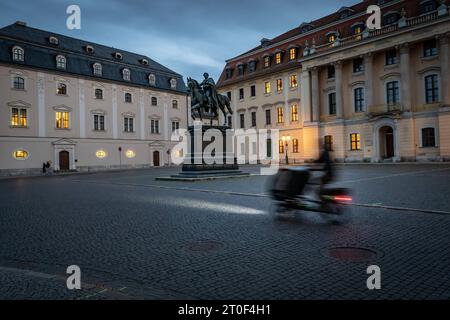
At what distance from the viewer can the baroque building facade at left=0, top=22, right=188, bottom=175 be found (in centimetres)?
3956

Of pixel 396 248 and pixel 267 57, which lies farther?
pixel 267 57

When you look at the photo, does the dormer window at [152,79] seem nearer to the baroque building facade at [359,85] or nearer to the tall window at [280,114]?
the baroque building facade at [359,85]

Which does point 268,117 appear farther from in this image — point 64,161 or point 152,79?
point 64,161

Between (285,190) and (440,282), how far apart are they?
4.33 metres

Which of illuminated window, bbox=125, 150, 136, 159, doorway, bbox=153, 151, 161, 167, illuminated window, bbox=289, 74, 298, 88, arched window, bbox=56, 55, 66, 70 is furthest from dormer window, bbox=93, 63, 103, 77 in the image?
illuminated window, bbox=289, 74, 298, 88

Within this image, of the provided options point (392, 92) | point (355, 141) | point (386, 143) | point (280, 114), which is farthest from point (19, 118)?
point (392, 92)

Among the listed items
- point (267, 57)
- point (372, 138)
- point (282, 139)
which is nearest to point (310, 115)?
point (282, 139)

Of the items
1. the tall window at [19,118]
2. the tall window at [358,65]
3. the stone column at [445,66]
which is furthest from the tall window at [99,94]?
the stone column at [445,66]

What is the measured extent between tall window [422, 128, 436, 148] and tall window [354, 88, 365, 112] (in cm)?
794

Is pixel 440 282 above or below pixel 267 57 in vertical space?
below

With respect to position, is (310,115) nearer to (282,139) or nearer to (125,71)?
(282,139)

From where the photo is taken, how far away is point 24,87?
40281 mm

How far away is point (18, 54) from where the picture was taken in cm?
3984

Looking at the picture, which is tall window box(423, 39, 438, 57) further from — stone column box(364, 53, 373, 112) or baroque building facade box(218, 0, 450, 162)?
stone column box(364, 53, 373, 112)
